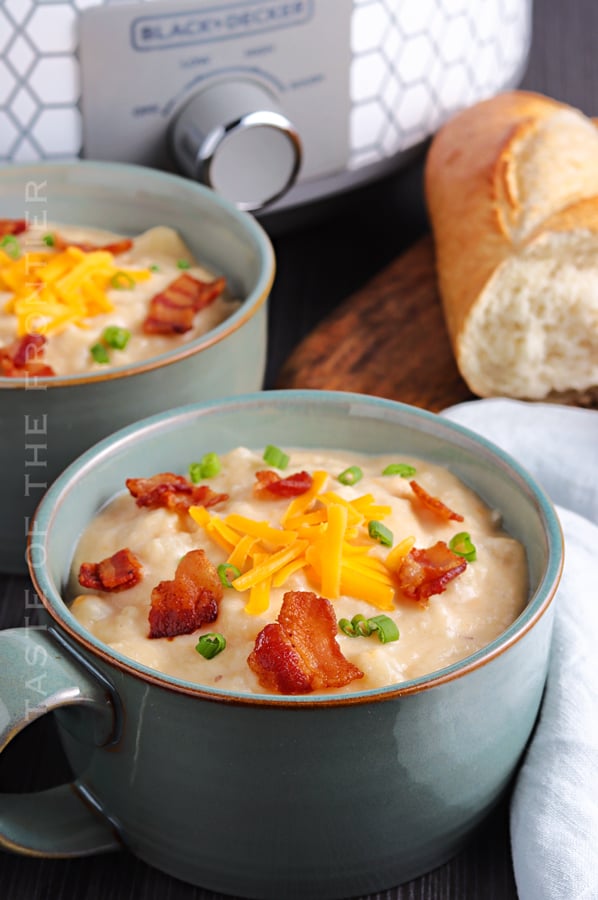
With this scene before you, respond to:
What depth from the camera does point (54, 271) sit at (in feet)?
5.04

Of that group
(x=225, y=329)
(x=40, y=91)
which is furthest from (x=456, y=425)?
(x=40, y=91)

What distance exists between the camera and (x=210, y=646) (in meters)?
1.05

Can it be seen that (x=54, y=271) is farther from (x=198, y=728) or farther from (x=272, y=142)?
(x=198, y=728)

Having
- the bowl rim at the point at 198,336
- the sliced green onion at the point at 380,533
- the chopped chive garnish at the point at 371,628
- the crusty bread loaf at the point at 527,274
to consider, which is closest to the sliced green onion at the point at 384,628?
the chopped chive garnish at the point at 371,628

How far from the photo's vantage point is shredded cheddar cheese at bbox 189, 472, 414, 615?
1.10 metres

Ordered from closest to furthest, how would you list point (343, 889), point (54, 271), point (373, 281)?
point (343, 889)
point (54, 271)
point (373, 281)

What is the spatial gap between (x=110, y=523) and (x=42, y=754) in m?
0.24

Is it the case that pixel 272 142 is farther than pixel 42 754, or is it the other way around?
pixel 272 142

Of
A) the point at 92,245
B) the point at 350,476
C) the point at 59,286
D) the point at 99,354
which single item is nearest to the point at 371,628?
the point at 350,476

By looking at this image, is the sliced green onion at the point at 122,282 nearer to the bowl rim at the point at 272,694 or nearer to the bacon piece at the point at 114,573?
the bowl rim at the point at 272,694

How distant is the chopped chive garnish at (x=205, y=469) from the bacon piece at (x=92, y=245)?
1.53ft

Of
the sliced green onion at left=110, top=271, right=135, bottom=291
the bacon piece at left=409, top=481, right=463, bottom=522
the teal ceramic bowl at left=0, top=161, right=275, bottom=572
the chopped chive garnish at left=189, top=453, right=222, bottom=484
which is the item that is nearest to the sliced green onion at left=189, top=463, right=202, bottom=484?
the chopped chive garnish at left=189, top=453, right=222, bottom=484

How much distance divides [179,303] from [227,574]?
53 cm

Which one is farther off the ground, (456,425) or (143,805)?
(456,425)
